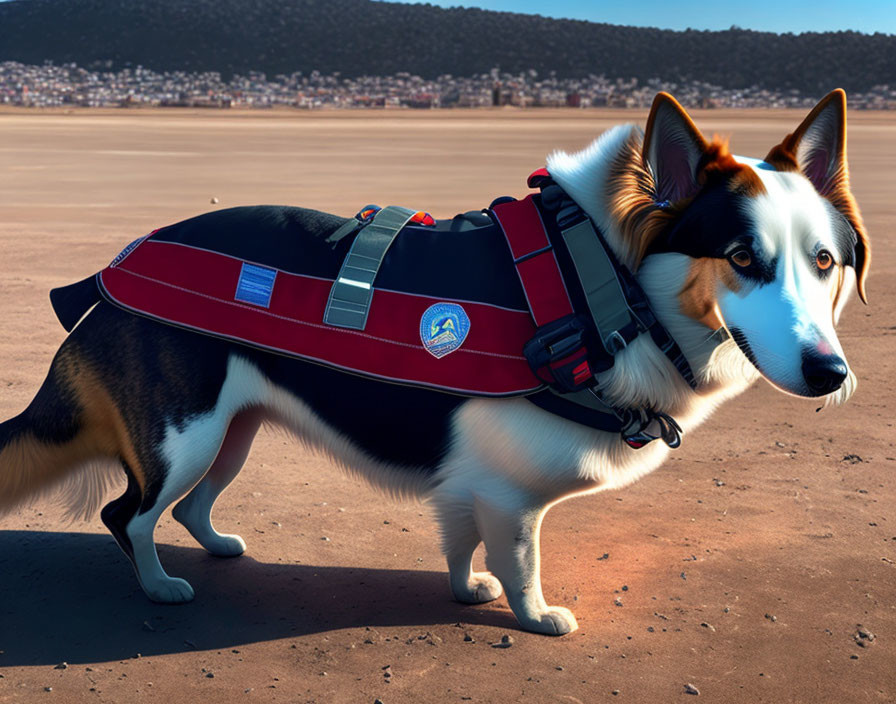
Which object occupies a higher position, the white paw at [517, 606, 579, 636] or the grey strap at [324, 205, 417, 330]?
the grey strap at [324, 205, 417, 330]

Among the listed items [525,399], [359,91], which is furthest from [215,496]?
[359,91]

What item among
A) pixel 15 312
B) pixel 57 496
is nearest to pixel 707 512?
pixel 57 496

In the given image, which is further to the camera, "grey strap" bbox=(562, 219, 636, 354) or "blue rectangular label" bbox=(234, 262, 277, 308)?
"blue rectangular label" bbox=(234, 262, 277, 308)

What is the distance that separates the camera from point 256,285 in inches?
162

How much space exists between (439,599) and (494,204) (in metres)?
1.77

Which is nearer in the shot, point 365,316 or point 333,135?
point 365,316

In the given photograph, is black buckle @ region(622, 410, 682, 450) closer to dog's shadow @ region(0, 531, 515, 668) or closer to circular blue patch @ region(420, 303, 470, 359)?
circular blue patch @ region(420, 303, 470, 359)

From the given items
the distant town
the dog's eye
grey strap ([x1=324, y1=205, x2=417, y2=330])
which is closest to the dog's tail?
grey strap ([x1=324, y1=205, x2=417, y2=330])

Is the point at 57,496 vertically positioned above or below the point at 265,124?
above

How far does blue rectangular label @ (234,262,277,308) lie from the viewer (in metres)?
4.10

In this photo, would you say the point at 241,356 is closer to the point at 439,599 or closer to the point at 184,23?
the point at 439,599

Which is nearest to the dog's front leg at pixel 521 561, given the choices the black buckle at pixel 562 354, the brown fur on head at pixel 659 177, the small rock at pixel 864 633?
the black buckle at pixel 562 354

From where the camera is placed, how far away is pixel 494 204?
423 centimetres

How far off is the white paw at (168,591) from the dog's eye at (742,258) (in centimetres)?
273
